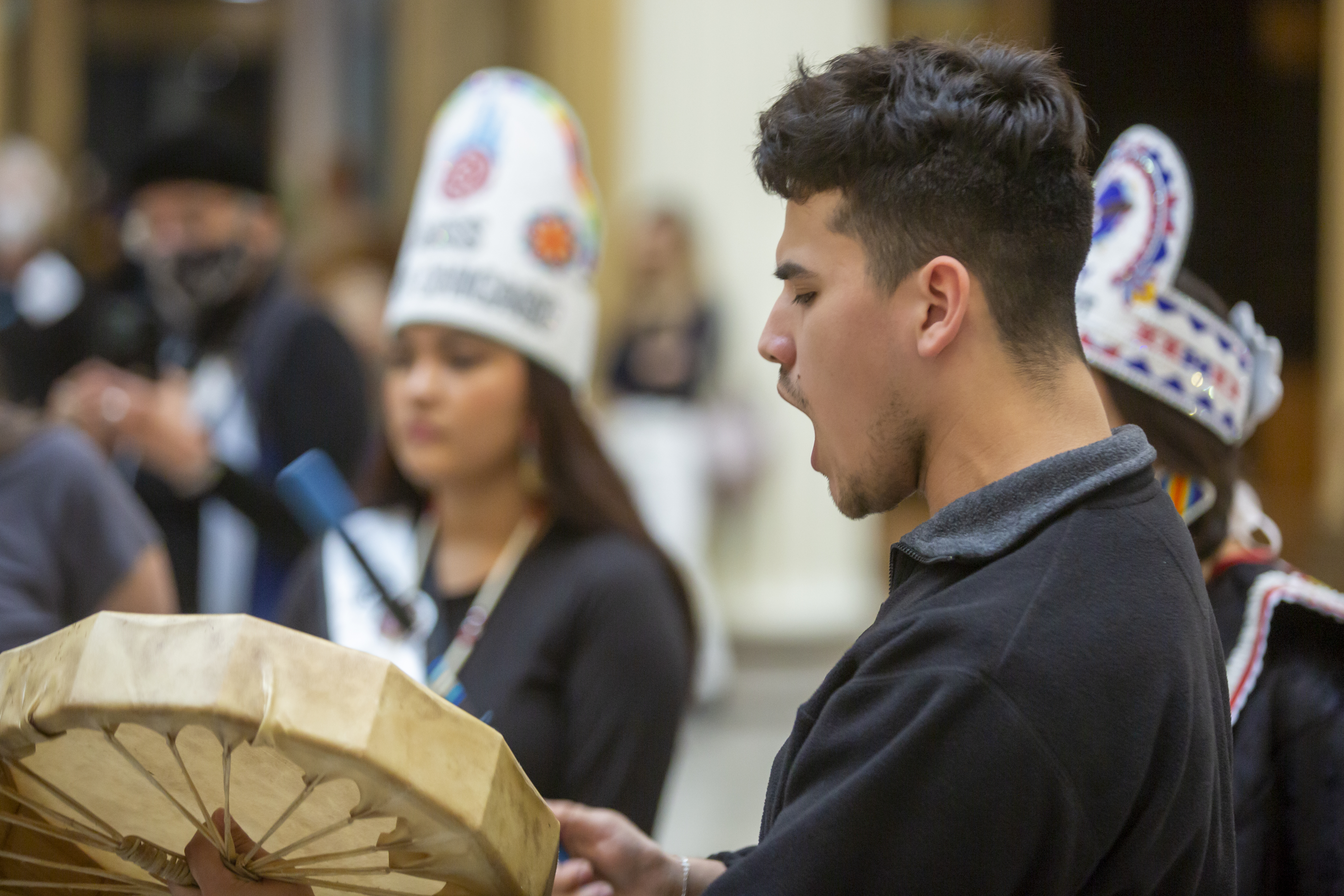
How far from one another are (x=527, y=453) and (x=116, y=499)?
27.5 inches

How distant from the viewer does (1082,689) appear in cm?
119

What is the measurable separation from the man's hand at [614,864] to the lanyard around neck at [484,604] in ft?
1.88

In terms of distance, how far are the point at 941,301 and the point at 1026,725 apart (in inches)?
15.2

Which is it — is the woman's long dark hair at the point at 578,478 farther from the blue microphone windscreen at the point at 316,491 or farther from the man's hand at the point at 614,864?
the man's hand at the point at 614,864

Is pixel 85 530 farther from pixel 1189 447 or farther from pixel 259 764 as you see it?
pixel 1189 447

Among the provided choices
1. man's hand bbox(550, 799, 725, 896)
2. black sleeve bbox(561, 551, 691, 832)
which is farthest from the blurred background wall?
man's hand bbox(550, 799, 725, 896)

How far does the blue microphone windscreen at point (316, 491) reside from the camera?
2402 millimetres

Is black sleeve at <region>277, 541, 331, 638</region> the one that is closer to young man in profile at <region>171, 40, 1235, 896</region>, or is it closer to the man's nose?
young man in profile at <region>171, 40, 1235, 896</region>

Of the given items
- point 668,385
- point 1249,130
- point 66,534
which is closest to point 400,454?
point 66,534

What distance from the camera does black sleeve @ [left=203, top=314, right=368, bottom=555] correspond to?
3475 mm

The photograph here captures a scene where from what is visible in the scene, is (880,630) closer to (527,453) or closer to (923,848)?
(923,848)

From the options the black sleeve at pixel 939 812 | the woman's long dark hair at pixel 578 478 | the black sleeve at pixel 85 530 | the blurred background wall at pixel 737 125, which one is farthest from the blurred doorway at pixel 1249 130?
the black sleeve at pixel 939 812

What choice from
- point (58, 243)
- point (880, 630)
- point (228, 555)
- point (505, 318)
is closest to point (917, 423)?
point (880, 630)

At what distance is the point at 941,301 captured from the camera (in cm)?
133
